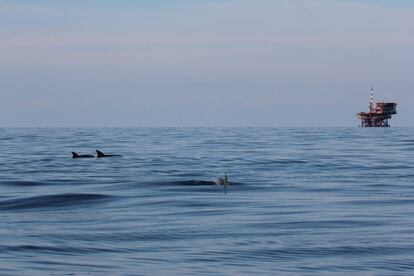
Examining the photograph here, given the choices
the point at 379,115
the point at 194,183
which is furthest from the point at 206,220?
the point at 379,115

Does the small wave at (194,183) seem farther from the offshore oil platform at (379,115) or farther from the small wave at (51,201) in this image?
the offshore oil platform at (379,115)

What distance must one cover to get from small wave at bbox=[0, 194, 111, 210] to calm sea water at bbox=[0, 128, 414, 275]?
0.04 m

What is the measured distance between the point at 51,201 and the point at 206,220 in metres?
8.50

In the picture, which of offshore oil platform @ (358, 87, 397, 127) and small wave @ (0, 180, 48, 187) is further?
offshore oil platform @ (358, 87, 397, 127)

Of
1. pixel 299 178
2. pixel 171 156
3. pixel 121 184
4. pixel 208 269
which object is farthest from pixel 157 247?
pixel 171 156

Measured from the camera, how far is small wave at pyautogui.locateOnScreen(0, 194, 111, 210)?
33669 millimetres

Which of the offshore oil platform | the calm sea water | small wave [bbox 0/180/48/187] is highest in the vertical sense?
the offshore oil platform

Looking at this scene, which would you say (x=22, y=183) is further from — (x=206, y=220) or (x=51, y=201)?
(x=206, y=220)

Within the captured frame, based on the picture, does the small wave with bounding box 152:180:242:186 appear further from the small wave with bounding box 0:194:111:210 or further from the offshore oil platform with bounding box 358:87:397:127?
the offshore oil platform with bounding box 358:87:397:127

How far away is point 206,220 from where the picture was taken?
93.2 ft

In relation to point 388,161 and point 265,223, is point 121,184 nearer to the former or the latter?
point 265,223

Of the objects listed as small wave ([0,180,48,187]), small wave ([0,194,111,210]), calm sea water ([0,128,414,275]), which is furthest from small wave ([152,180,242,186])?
small wave ([0,194,111,210])

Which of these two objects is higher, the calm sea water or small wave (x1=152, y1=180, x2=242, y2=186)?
small wave (x1=152, y1=180, x2=242, y2=186)

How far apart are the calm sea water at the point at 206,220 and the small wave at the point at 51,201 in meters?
0.04
